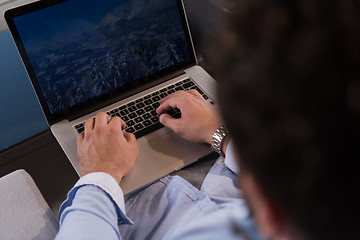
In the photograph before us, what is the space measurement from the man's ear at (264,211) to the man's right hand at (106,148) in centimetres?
49

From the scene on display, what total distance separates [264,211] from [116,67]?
2.34ft

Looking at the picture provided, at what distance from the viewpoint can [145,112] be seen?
972 millimetres

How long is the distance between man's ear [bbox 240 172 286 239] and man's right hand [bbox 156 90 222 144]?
0.49m

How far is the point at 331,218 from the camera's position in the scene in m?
0.30

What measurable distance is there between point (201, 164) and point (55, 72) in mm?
381

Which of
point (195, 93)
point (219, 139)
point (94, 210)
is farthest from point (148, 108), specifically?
point (94, 210)

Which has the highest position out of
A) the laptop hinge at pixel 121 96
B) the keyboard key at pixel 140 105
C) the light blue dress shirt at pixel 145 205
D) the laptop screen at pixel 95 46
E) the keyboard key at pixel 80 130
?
the laptop screen at pixel 95 46

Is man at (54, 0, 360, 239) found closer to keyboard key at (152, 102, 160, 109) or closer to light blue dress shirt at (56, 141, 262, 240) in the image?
light blue dress shirt at (56, 141, 262, 240)

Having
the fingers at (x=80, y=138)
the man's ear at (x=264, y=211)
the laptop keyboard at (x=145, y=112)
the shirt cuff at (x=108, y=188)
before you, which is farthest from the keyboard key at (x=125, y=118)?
the man's ear at (x=264, y=211)

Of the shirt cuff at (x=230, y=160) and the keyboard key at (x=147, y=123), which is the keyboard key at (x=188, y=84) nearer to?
the keyboard key at (x=147, y=123)

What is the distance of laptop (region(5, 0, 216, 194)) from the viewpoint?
0.87 m

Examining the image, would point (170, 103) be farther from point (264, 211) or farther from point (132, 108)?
point (264, 211)

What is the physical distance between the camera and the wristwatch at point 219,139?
82 cm

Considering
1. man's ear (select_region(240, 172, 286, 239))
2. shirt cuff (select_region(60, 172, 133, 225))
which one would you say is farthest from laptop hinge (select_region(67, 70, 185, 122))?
man's ear (select_region(240, 172, 286, 239))
